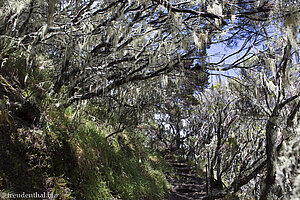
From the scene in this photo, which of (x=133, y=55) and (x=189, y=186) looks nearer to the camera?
(x=133, y=55)

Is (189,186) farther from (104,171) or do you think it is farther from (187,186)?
(104,171)

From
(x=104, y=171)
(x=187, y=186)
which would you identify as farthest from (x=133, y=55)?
(x=187, y=186)

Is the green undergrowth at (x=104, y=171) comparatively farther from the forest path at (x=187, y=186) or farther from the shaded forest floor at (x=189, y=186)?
the forest path at (x=187, y=186)

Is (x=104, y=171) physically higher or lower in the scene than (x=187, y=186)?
higher

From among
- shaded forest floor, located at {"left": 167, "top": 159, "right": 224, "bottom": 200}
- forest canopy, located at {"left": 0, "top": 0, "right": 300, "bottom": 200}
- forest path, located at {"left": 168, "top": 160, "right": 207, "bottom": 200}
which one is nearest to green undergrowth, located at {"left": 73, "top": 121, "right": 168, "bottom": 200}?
forest canopy, located at {"left": 0, "top": 0, "right": 300, "bottom": 200}

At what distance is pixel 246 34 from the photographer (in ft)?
9.46

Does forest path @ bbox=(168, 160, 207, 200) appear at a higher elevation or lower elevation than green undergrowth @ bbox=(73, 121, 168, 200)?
lower

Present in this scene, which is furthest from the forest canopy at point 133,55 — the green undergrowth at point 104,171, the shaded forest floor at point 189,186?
the shaded forest floor at point 189,186

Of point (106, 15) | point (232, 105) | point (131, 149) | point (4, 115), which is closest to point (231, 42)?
point (106, 15)

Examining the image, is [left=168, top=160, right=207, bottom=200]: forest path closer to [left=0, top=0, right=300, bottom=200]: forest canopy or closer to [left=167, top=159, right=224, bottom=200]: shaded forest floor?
[left=167, top=159, right=224, bottom=200]: shaded forest floor

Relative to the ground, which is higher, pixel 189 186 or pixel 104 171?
pixel 104 171

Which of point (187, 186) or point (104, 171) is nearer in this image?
point (104, 171)

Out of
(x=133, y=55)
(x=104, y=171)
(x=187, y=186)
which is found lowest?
(x=187, y=186)

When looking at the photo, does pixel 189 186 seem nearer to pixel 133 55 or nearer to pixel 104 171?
pixel 104 171
